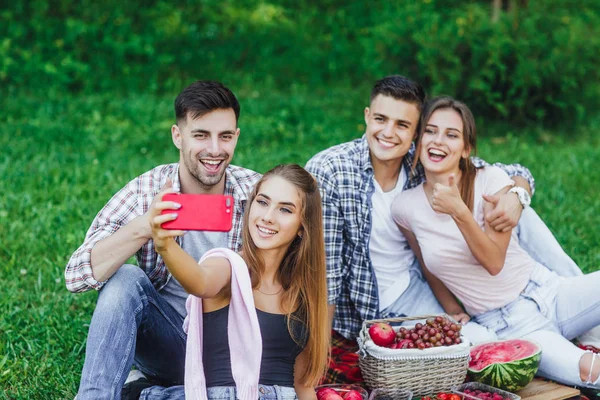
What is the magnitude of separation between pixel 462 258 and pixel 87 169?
426 centimetres

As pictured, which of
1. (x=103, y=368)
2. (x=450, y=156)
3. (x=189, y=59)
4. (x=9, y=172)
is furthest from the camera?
(x=189, y=59)

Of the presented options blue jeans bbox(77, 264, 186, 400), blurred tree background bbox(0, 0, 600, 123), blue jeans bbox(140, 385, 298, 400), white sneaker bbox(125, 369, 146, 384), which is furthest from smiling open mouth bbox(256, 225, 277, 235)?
blurred tree background bbox(0, 0, 600, 123)

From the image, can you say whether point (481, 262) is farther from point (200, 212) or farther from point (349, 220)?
point (200, 212)

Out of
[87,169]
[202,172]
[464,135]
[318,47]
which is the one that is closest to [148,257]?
[202,172]

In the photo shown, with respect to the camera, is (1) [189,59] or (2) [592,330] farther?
(1) [189,59]

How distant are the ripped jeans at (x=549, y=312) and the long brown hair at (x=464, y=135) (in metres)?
0.63

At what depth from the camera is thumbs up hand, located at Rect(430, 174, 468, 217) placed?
3963 mm

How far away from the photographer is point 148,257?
3.74 meters

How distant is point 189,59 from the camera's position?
11938mm

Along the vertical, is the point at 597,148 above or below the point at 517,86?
below

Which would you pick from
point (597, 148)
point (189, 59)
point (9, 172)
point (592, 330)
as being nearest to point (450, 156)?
point (592, 330)

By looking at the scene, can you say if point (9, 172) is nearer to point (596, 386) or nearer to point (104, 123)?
point (104, 123)

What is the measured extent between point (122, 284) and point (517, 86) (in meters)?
6.50

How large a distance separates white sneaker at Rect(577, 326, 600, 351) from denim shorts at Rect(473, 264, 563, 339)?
0.26 m
